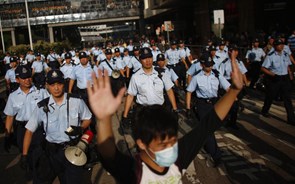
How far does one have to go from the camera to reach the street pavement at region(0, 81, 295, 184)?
5.57 metres

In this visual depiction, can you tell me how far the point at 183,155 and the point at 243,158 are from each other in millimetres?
4232

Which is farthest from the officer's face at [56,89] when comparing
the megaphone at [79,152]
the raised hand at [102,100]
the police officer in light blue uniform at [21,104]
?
the raised hand at [102,100]

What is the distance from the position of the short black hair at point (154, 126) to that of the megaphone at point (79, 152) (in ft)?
5.25

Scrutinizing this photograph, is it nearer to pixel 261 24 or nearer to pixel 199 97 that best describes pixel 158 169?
pixel 199 97

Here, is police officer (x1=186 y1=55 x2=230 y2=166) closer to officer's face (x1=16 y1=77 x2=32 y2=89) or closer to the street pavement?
the street pavement

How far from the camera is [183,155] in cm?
247

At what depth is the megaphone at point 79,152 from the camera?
3734mm

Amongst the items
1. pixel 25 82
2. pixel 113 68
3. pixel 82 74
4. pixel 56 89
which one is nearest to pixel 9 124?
pixel 25 82

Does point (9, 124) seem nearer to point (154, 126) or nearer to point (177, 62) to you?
point (154, 126)

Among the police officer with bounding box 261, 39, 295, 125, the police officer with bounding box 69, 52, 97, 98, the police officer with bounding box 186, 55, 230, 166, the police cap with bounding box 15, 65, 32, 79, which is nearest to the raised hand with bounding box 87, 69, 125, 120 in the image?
the police cap with bounding box 15, 65, 32, 79

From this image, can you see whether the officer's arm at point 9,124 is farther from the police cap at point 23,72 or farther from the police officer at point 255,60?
the police officer at point 255,60

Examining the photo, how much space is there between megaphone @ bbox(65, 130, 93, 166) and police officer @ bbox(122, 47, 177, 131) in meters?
2.18

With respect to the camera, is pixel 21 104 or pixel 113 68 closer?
pixel 21 104

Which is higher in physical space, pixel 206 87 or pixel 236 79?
pixel 236 79
